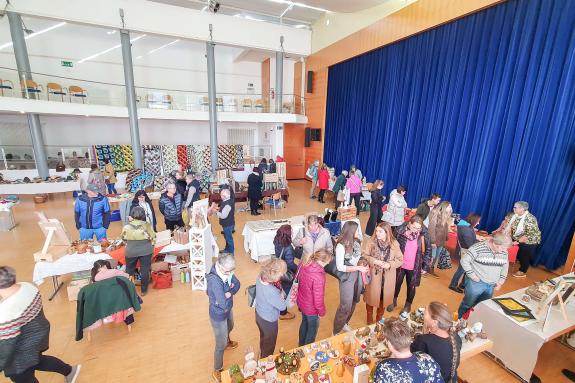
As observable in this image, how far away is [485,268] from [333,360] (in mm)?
2304

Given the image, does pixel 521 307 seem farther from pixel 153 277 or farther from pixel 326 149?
pixel 326 149

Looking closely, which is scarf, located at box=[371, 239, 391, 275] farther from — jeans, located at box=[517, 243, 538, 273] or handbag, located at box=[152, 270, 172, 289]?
jeans, located at box=[517, 243, 538, 273]

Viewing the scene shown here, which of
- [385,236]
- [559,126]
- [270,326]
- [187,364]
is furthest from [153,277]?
[559,126]

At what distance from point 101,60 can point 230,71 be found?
21.4 ft

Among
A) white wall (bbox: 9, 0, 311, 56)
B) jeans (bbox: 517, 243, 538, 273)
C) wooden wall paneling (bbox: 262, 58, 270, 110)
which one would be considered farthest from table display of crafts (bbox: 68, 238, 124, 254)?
wooden wall paneling (bbox: 262, 58, 270, 110)

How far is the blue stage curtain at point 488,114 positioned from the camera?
18.1ft

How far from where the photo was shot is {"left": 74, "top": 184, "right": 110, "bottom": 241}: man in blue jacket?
15.5 ft

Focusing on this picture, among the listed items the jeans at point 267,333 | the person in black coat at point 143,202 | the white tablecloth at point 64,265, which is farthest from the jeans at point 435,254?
the white tablecloth at point 64,265

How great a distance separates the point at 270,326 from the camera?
9.23 feet

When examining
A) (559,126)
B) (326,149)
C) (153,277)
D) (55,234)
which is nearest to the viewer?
(55,234)

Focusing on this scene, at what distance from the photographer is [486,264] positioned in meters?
3.41

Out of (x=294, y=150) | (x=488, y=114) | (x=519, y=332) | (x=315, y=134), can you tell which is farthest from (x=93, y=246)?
(x=294, y=150)

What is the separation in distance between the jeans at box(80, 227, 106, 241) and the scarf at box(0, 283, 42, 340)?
267 cm

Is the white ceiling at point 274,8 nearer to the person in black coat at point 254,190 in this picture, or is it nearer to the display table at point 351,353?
the person in black coat at point 254,190
